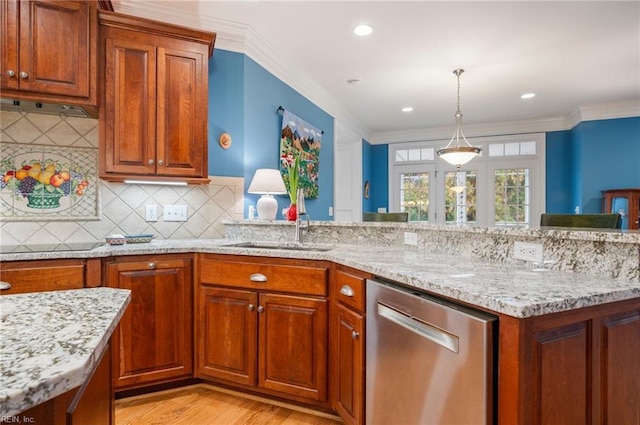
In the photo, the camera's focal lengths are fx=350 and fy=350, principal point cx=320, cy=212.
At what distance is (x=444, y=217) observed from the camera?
6297 millimetres

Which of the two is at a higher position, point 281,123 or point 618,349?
point 281,123

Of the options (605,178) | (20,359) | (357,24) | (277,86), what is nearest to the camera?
(20,359)

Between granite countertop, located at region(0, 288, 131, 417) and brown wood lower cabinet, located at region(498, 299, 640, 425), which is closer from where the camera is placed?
granite countertop, located at region(0, 288, 131, 417)

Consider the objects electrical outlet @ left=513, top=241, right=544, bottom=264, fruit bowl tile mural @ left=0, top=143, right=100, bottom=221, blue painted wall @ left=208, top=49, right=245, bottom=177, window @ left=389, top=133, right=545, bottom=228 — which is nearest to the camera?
electrical outlet @ left=513, top=241, right=544, bottom=264

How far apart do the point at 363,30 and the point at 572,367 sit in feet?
8.89

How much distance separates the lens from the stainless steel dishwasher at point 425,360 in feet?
3.10

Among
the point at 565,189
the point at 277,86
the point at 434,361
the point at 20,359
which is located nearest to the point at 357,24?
the point at 277,86

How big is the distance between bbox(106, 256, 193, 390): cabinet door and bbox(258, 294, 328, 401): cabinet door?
0.50 meters

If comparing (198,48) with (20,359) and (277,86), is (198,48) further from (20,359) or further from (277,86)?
(20,359)

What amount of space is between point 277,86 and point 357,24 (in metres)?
0.97

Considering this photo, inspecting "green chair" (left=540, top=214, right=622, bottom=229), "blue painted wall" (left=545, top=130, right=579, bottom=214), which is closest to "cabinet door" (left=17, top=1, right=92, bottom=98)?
"green chair" (left=540, top=214, right=622, bottom=229)

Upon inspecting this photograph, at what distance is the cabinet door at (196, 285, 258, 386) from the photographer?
1.95m

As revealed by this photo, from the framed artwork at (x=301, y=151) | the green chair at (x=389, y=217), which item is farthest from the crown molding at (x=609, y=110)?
the framed artwork at (x=301, y=151)

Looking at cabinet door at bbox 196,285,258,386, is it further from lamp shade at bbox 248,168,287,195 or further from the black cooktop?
lamp shade at bbox 248,168,287,195
